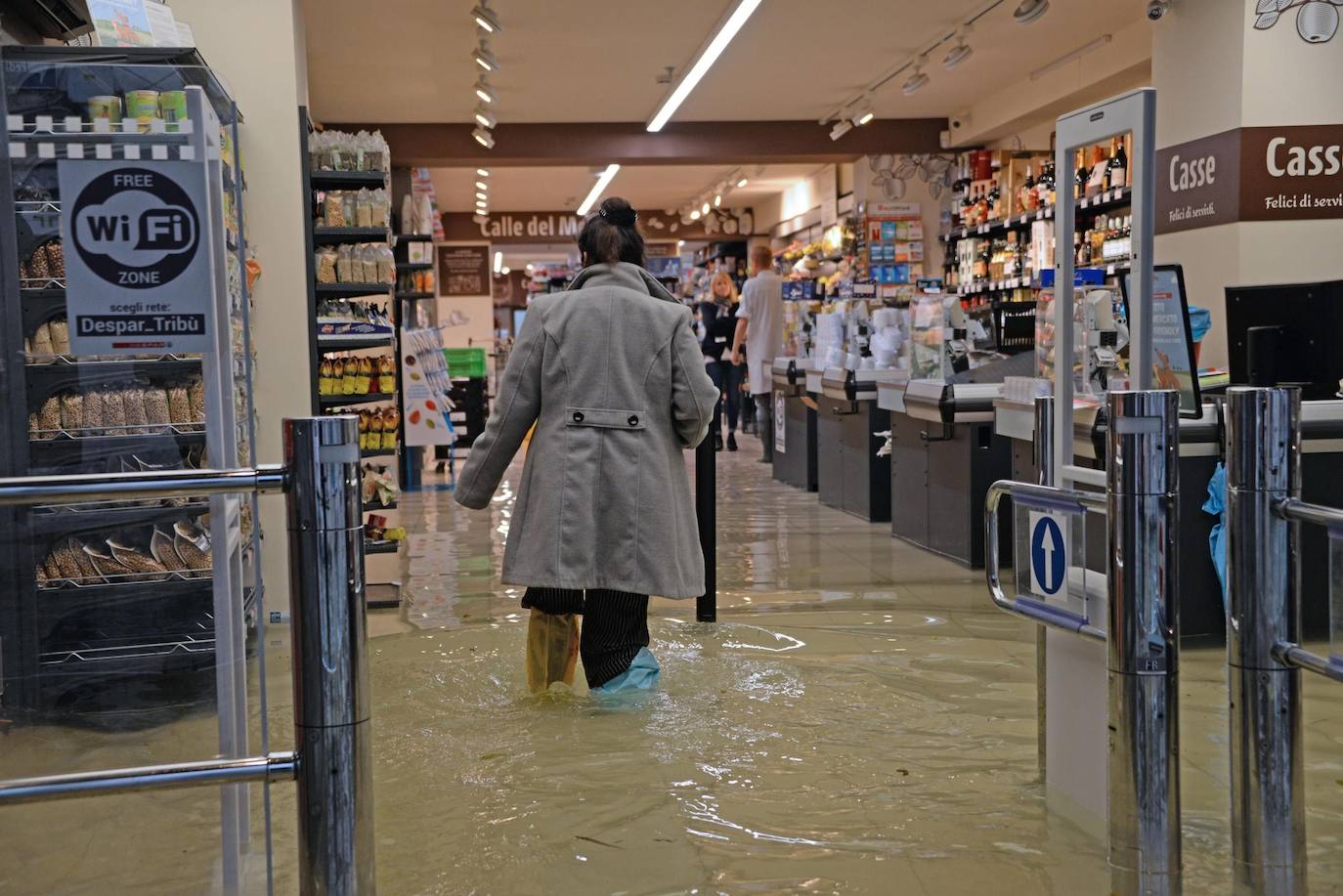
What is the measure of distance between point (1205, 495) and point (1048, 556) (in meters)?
2.19

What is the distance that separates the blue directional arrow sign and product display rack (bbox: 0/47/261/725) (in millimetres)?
1523

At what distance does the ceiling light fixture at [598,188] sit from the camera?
15.3 meters

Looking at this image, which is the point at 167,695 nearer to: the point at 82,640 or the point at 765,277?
the point at 82,640

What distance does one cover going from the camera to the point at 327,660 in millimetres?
1505

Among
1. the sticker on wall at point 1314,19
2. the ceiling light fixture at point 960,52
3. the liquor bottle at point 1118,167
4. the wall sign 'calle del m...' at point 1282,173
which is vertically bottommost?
the wall sign 'calle del m...' at point 1282,173

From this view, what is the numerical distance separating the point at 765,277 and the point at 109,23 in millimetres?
7728

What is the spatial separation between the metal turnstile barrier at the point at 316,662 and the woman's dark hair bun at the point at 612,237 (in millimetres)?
2440

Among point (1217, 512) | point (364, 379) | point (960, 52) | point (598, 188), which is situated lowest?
point (1217, 512)

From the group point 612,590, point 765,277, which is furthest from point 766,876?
point 765,277

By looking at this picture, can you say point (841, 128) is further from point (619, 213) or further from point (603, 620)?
point (603, 620)

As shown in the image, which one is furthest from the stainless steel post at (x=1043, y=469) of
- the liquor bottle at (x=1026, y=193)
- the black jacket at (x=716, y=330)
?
the black jacket at (x=716, y=330)

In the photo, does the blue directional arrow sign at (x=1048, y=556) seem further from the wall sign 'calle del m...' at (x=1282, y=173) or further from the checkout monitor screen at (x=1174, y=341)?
the wall sign 'calle del m...' at (x=1282, y=173)

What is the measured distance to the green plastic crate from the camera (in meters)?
12.8

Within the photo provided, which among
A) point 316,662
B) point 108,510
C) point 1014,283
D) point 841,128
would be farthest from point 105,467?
point 841,128
